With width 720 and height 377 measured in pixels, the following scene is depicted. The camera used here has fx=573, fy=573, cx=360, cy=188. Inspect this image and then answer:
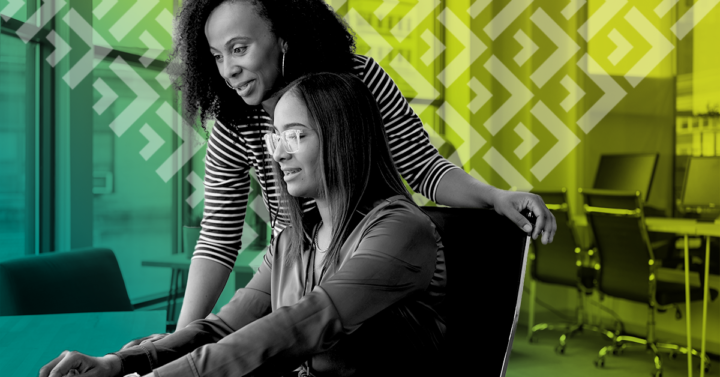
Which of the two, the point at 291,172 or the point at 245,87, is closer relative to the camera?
the point at 291,172

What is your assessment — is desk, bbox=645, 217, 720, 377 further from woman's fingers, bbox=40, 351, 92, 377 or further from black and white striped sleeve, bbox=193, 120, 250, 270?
woman's fingers, bbox=40, 351, 92, 377

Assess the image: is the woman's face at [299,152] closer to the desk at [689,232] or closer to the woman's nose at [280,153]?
the woman's nose at [280,153]

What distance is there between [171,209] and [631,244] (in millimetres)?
3088

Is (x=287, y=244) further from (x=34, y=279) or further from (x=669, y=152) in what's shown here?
(x=669, y=152)

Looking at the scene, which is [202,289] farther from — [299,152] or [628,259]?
[628,259]

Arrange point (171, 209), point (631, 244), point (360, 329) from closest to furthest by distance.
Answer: point (360, 329) → point (631, 244) → point (171, 209)

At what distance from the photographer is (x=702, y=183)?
3.65 meters

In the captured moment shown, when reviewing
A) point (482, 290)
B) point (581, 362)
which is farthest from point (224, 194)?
point (581, 362)

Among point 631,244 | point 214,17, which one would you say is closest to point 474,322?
point 214,17

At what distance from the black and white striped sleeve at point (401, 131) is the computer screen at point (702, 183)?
3.13 meters

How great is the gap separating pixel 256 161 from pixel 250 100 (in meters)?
0.23

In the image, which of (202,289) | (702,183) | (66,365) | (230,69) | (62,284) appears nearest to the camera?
(66,365)

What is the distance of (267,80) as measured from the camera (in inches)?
41.2

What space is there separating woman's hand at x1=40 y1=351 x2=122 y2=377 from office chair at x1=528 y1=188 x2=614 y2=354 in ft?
11.1
